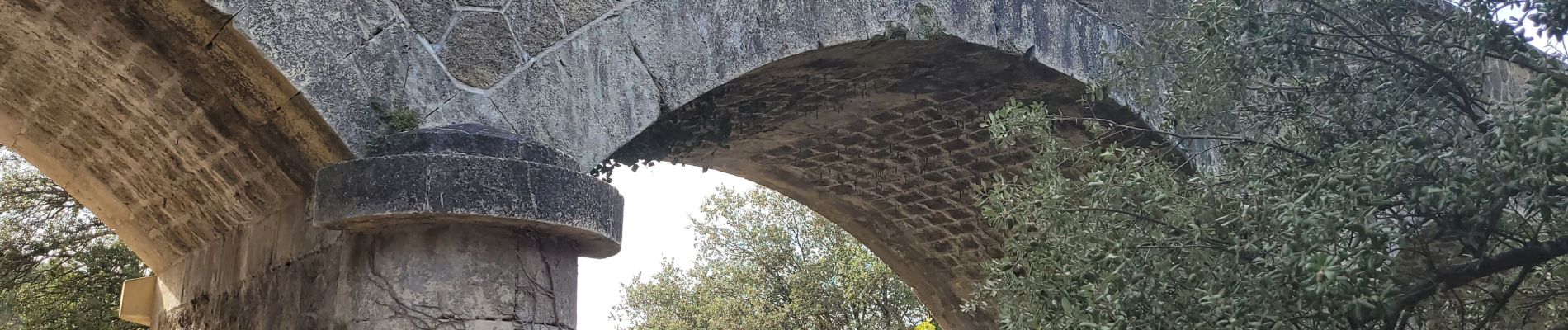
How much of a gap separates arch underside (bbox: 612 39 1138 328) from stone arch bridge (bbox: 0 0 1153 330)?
8cm

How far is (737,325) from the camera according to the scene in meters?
16.0

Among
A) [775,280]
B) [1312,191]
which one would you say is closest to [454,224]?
[1312,191]

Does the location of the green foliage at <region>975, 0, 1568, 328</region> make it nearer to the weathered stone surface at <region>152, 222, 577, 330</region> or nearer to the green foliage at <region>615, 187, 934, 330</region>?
the weathered stone surface at <region>152, 222, 577, 330</region>

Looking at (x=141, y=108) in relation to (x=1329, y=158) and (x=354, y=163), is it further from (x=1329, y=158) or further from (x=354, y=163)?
(x=1329, y=158)

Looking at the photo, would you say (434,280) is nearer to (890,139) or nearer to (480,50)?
(480,50)

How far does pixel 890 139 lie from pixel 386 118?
3.56 m

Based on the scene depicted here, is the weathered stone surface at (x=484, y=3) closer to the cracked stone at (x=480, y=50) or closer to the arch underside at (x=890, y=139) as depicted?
the cracked stone at (x=480, y=50)

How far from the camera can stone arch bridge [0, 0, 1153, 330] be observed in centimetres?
310

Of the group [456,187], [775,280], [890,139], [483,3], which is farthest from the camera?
[775,280]

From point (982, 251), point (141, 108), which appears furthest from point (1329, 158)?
point (982, 251)

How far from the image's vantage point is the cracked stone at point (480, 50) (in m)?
3.46

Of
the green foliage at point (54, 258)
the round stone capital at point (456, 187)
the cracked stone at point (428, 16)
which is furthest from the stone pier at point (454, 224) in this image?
the green foliage at point (54, 258)

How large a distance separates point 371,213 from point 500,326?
0.41 metres

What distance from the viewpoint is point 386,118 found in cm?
323
